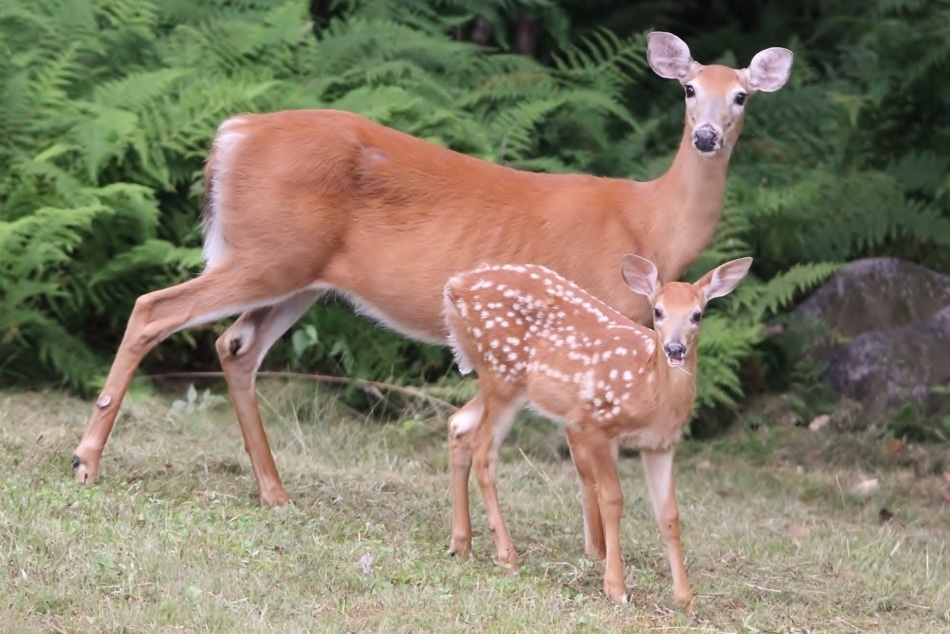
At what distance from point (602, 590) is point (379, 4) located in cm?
555

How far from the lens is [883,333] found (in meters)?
9.28

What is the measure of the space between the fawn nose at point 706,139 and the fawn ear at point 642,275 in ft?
2.65

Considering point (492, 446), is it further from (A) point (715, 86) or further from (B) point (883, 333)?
→ (B) point (883, 333)

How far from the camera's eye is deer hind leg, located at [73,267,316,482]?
6145 mm

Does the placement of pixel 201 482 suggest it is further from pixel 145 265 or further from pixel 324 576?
pixel 145 265

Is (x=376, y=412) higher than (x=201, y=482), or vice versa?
(x=201, y=482)

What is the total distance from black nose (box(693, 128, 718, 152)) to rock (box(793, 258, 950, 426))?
330 cm

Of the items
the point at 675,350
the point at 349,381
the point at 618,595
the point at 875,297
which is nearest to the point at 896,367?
the point at 875,297

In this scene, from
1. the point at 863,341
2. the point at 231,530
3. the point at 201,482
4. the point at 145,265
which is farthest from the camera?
the point at 863,341

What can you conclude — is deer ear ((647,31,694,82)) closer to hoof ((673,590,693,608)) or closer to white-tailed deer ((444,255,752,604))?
white-tailed deer ((444,255,752,604))

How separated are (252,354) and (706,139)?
204 cm

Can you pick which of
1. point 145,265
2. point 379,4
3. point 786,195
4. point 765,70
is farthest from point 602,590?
point 379,4

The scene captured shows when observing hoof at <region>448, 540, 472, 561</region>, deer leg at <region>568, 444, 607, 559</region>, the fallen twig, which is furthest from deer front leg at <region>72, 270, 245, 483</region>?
the fallen twig

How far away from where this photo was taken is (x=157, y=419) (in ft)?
25.2
